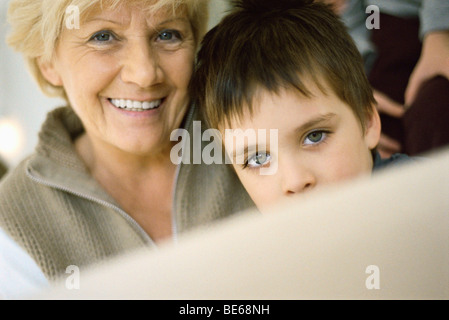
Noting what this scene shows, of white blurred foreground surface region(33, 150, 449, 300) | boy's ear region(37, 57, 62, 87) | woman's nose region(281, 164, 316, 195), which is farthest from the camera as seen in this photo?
boy's ear region(37, 57, 62, 87)

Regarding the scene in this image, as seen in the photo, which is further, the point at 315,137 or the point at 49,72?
the point at 49,72

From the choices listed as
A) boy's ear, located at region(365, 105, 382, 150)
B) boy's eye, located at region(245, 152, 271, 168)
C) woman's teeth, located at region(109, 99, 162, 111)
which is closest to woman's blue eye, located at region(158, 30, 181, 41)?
woman's teeth, located at region(109, 99, 162, 111)

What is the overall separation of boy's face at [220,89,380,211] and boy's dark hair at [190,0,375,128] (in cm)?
2

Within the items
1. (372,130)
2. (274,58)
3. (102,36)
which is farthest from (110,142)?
(372,130)

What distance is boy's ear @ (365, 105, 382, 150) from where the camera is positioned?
885 mm

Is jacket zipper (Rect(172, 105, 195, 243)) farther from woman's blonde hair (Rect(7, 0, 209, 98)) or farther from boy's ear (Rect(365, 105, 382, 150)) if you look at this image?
boy's ear (Rect(365, 105, 382, 150))

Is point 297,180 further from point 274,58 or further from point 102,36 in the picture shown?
point 102,36

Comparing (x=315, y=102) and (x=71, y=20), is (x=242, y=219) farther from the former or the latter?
(x=71, y=20)

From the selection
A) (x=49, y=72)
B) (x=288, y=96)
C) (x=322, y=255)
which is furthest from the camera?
(x=49, y=72)

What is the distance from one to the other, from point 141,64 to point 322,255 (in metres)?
0.44

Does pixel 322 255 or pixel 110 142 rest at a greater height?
pixel 110 142

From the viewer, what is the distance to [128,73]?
851 millimetres

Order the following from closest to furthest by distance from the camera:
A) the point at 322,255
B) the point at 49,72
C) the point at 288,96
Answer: the point at 322,255 → the point at 288,96 → the point at 49,72

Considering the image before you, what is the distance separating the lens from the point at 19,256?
33.1 inches
